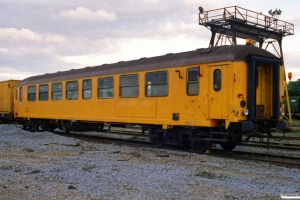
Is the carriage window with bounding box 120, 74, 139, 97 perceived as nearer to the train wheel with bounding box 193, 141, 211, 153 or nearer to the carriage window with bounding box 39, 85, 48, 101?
the train wheel with bounding box 193, 141, 211, 153

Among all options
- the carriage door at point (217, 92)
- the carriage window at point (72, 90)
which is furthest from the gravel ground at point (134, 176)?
the carriage window at point (72, 90)

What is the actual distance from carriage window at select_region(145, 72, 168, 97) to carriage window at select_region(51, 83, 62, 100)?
6.77 m

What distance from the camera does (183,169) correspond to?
28.3ft

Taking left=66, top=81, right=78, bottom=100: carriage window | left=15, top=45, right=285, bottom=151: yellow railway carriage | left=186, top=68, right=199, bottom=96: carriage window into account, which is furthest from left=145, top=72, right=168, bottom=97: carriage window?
left=66, top=81, right=78, bottom=100: carriage window

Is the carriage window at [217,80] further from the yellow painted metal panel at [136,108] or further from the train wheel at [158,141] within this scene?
the train wheel at [158,141]

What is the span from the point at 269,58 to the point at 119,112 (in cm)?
600

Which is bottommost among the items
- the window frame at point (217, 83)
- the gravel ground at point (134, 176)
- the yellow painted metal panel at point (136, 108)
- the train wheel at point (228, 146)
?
the gravel ground at point (134, 176)

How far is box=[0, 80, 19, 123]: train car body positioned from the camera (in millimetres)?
24812

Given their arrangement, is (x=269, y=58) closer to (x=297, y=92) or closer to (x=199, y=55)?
(x=199, y=55)

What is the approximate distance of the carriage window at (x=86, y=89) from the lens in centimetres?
1628

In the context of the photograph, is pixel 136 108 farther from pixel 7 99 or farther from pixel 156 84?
pixel 7 99

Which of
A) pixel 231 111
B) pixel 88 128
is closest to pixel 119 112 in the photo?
pixel 88 128

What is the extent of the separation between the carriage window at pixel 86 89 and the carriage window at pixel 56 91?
2.22m

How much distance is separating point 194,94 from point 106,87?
4.81 meters
